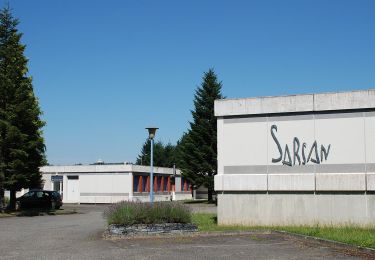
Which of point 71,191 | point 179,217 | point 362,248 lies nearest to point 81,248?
point 179,217

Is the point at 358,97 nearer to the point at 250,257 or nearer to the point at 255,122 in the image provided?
the point at 255,122

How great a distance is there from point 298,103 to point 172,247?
8.10 metres

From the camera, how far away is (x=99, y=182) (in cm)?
4934

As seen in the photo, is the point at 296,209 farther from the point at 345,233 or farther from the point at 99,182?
the point at 99,182

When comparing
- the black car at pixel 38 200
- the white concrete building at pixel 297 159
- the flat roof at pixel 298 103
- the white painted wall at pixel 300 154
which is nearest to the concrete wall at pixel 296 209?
the white concrete building at pixel 297 159

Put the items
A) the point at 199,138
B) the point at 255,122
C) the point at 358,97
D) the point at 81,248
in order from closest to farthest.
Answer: the point at 81,248 < the point at 358,97 < the point at 255,122 < the point at 199,138

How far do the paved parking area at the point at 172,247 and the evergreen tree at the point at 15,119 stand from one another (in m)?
12.4

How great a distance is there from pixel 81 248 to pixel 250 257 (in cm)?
476

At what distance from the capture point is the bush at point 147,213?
56.0 ft

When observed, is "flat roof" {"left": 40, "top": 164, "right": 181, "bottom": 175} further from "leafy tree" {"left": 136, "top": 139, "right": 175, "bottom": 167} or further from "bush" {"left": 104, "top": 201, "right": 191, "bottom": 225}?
"leafy tree" {"left": 136, "top": 139, "right": 175, "bottom": 167}

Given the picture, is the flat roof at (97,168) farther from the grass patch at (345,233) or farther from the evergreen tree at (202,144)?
the grass patch at (345,233)

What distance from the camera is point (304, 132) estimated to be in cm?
1962

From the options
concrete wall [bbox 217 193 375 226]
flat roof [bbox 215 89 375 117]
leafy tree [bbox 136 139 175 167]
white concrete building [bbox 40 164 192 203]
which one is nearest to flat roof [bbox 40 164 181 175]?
white concrete building [bbox 40 164 192 203]

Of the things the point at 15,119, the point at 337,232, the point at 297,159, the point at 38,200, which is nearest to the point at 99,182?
the point at 38,200
